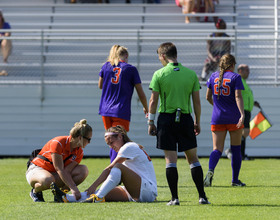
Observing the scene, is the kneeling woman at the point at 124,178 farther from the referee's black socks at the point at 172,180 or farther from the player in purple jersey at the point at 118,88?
the player in purple jersey at the point at 118,88

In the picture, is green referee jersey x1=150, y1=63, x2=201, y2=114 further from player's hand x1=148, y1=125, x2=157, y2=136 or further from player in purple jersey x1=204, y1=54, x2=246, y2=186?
player in purple jersey x1=204, y1=54, x2=246, y2=186

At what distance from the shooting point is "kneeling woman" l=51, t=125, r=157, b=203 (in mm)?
4262

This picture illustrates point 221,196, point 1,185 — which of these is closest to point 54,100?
point 1,185

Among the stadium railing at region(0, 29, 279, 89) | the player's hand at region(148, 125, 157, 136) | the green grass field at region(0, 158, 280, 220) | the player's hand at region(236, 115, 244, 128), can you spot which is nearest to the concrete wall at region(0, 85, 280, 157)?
the stadium railing at region(0, 29, 279, 89)

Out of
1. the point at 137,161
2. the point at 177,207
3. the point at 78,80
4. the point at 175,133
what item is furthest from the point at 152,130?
the point at 78,80

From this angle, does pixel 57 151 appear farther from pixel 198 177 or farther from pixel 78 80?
pixel 78 80

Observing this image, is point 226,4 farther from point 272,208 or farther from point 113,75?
point 272,208

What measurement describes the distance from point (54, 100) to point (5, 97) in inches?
43.0

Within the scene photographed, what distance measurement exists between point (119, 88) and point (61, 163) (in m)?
1.74

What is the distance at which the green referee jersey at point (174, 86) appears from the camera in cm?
425

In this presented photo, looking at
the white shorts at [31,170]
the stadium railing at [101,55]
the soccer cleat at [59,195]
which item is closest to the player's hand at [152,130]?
the soccer cleat at [59,195]

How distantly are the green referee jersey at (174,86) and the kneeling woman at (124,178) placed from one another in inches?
20.5

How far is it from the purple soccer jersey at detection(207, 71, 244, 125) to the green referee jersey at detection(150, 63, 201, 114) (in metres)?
1.34

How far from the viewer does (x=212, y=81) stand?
5688 mm
